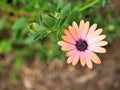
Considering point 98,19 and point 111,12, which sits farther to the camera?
point 111,12

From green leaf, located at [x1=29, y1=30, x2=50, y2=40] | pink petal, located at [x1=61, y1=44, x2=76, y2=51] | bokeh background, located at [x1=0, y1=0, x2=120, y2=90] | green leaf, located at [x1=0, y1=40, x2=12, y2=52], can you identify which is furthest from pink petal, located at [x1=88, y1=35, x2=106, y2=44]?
green leaf, located at [x1=0, y1=40, x2=12, y2=52]

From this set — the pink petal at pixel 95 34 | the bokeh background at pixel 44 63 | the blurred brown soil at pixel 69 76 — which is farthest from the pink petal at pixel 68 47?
the blurred brown soil at pixel 69 76

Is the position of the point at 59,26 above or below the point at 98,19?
below

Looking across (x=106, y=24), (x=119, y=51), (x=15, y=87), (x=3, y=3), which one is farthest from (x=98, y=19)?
(x=15, y=87)

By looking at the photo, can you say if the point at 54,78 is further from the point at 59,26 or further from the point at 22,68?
the point at 59,26

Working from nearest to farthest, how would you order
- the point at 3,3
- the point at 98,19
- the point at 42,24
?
the point at 42,24 < the point at 98,19 < the point at 3,3

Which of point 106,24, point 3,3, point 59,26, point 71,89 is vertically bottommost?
point 59,26

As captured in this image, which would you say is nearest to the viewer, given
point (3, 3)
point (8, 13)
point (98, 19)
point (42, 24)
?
point (42, 24)
